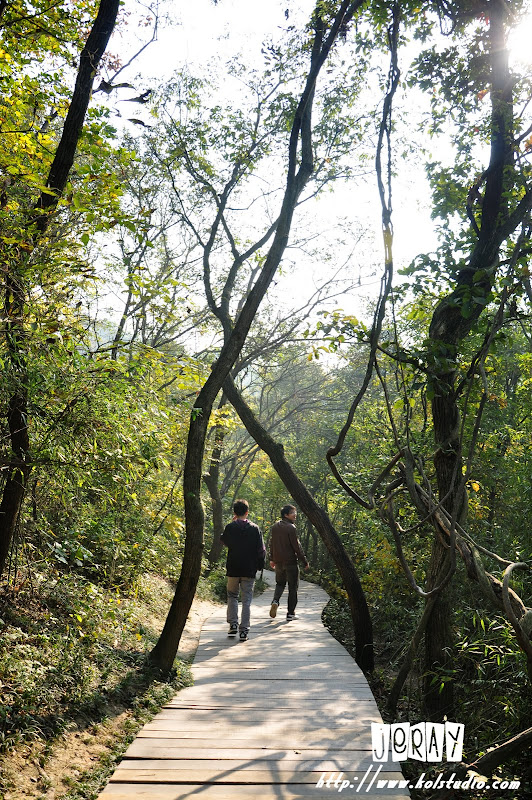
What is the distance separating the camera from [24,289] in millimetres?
4207

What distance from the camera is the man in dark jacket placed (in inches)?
331

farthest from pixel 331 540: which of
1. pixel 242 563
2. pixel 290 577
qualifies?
pixel 242 563

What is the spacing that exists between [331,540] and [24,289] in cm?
642

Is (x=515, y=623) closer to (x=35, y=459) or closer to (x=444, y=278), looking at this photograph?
(x=35, y=459)

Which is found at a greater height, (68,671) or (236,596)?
(236,596)

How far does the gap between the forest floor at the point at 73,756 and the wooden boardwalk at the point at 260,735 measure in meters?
0.19

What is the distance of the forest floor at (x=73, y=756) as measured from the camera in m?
3.88

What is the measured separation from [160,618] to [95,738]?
471 cm

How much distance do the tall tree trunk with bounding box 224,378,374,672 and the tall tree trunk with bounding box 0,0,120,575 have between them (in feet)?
16.8

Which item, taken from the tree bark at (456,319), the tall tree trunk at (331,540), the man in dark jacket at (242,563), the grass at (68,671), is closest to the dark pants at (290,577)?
the tall tree trunk at (331,540)

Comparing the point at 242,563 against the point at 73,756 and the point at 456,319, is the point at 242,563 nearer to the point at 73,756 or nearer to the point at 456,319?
the point at 73,756

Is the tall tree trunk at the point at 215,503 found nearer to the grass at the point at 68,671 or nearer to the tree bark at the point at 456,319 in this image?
the grass at the point at 68,671

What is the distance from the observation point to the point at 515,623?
10.3ft

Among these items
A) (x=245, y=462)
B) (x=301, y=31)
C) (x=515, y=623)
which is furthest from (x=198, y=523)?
(x=245, y=462)
